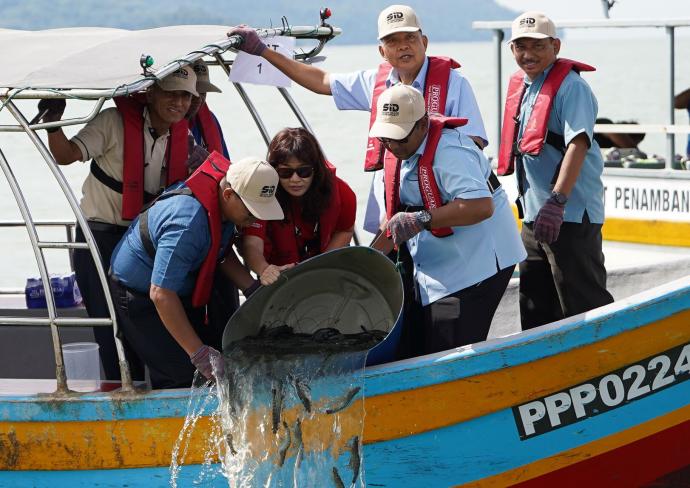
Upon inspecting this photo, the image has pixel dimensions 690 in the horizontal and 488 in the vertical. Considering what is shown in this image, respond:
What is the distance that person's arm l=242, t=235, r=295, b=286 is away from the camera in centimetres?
472

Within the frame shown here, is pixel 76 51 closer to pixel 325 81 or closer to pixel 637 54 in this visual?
pixel 325 81

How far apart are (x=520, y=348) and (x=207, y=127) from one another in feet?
6.25

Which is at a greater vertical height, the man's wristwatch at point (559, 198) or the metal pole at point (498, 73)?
the metal pole at point (498, 73)

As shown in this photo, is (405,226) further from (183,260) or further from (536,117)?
(536,117)

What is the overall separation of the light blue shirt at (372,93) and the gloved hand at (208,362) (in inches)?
41.2

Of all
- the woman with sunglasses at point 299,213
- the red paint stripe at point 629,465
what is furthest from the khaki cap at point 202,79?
the red paint stripe at point 629,465

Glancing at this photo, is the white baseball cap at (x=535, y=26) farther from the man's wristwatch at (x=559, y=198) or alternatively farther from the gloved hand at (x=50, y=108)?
the gloved hand at (x=50, y=108)

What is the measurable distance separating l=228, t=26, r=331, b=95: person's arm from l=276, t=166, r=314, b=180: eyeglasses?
2.46ft

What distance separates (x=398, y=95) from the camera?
4.68 meters

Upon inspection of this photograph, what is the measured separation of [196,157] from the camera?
17.6ft

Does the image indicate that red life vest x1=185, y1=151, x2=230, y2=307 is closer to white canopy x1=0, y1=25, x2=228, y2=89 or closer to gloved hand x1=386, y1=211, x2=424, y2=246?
white canopy x1=0, y1=25, x2=228, y2=89

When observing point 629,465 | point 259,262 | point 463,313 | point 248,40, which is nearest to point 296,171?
point 259,262

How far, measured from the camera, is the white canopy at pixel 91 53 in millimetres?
4840

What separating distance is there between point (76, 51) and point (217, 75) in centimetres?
3490
